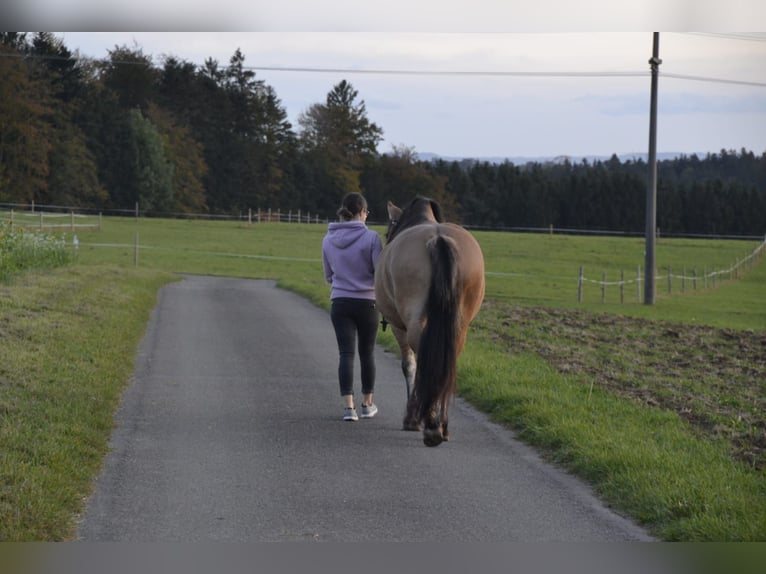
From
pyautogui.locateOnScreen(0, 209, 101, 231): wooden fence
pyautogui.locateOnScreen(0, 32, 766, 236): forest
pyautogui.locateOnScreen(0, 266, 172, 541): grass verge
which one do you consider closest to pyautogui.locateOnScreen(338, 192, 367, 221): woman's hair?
pyautogui.locateOnScreen(0, 266, 172, 541): grass verge

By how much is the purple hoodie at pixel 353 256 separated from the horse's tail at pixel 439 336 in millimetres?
1214

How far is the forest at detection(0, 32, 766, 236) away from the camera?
6756 cm

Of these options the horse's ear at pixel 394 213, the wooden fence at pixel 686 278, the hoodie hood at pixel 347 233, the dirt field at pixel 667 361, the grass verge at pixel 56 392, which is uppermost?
the horse's ear at pixel 394 213

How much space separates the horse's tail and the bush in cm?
1492

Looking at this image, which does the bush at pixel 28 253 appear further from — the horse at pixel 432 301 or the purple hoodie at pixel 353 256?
the horse at pixel 432 301

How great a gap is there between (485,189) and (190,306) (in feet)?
230

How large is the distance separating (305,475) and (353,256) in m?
2.69

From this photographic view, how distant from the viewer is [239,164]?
263 feet

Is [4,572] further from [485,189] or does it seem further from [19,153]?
[485,189]

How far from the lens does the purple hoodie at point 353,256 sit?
963 cm

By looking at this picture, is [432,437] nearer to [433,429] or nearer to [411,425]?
[433,429]

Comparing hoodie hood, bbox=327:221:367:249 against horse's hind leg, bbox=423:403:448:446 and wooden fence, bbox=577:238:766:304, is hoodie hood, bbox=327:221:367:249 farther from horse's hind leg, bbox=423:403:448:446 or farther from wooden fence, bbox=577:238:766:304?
wooden fence, bbox=577:238:766:304

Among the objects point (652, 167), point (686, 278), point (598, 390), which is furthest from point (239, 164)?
point (598, 390)

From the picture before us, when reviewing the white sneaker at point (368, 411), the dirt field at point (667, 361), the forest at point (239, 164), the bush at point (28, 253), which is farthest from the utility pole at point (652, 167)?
the forest at point (239, 164)
